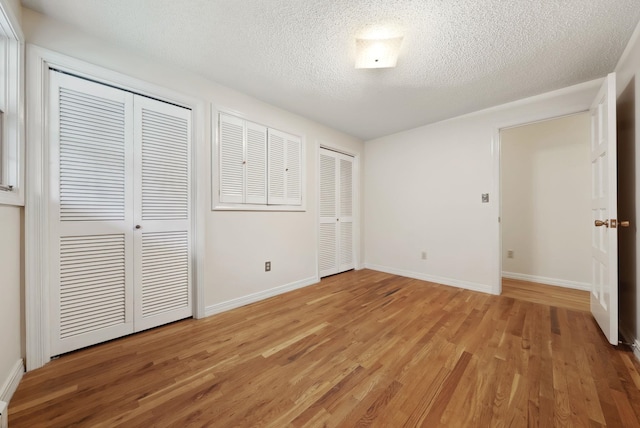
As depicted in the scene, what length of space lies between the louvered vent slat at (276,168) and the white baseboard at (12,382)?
81.5 inches

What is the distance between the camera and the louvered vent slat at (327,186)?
3.46 meters

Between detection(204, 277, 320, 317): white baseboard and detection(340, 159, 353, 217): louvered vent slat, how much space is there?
1235 millimetres

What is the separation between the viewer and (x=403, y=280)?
3.38m

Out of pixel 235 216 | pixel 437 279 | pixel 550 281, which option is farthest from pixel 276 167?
pixel 550 281

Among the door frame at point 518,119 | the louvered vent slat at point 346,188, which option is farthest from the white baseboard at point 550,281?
the louvered vent slat at point 346,188

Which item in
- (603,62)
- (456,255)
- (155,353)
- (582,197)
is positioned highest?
(603,62)

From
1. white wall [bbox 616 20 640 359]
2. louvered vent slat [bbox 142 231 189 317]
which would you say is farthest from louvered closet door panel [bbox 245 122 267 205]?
white wall [bbox 616 20 640 359]

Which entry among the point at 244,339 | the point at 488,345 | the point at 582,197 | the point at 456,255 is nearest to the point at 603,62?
the point at 582,197

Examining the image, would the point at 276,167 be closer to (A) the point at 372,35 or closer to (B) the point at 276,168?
(B) the point at 276,168

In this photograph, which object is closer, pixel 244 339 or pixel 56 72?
pixel 56 72

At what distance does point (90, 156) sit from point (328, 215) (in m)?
2.61

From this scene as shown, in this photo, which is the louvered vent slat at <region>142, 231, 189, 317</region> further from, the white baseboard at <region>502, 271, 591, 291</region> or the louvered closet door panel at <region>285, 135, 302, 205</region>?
the white baseboard at <region>502, 271, 591, 291</region>

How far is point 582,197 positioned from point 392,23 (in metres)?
3.33

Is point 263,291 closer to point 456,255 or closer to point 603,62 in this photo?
point 456,255
